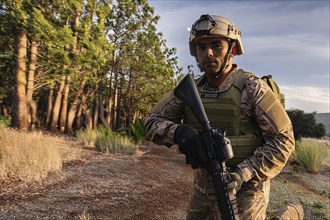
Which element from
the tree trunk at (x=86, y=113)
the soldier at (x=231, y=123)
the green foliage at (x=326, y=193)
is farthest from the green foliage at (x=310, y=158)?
the tree trunk at (x=86, y=113)

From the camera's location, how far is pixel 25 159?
5754 millimetres

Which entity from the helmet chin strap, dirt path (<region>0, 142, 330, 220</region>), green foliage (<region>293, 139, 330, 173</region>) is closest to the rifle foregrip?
the helmet chin strap

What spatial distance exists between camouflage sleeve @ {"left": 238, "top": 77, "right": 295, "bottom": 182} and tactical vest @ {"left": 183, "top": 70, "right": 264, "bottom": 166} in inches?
3.4

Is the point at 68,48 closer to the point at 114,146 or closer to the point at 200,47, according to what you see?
the point at 114,146

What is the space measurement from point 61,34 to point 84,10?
4.73 m

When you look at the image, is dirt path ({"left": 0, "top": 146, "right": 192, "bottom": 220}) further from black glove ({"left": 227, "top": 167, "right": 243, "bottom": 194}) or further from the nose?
the nose

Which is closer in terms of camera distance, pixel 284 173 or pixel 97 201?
pixel 97 201

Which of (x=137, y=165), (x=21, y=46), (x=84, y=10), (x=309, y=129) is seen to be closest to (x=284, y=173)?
(x=137, y=165)

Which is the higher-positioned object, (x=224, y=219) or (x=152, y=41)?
(x=152, y=41)

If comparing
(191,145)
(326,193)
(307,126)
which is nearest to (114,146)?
(326,193)

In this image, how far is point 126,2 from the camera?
58.3 ft

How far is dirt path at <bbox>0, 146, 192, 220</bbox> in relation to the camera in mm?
4191

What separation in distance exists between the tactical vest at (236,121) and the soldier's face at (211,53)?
14 centimetres

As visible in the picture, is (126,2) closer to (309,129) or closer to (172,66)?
(172,66)
